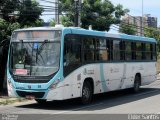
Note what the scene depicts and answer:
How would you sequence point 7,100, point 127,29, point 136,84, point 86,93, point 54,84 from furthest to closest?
point 127,29
point 136,84
point 7,100
point 86,93
point 54,84

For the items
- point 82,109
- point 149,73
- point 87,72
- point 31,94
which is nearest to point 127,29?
point 149,73

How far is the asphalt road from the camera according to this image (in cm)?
1343

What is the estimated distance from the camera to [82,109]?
1535 centimetres

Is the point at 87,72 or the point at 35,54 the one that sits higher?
the point at 35,54

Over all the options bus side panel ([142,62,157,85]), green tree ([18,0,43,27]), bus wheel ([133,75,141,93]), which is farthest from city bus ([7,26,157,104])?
green tree ([18,0,43,27])

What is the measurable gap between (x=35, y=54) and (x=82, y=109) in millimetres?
2534

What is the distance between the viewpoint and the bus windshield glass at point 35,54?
15.3 metres

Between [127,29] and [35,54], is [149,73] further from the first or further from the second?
[127,29]

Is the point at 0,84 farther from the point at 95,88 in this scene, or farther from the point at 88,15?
the point at 88,15

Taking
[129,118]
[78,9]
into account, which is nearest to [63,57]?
[129,118]

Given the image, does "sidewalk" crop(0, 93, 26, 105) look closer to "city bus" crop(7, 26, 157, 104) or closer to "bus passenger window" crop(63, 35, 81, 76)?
"city bus" crop(7, 26, 157, 104)

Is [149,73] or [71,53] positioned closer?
[71,53]

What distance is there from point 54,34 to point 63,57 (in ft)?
3.06

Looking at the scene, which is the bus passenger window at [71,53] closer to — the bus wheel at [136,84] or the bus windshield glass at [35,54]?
the bus windshield glass at [35,54]
